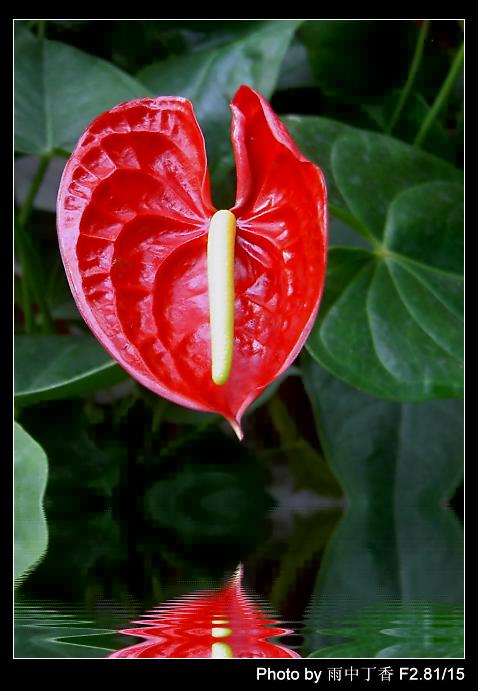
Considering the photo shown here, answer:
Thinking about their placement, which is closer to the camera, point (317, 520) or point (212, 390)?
point (212, 390)

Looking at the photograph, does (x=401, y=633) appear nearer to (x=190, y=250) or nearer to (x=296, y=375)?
(x=190, y=250)

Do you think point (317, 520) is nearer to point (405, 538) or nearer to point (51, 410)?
point (405, 538)

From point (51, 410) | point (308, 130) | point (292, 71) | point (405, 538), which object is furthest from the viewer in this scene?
point (292, 71)

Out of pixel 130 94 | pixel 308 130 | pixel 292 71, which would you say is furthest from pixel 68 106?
pixel 292 71

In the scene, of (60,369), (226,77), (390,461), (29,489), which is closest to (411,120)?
(226,77)

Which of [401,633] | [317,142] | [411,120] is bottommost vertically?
[401,633]

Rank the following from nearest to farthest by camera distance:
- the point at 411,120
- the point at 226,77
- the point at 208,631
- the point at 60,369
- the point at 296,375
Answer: the point at 208,631
the point at 60,369
the point at 226,77
the point at 411,120
the point at 296,375
